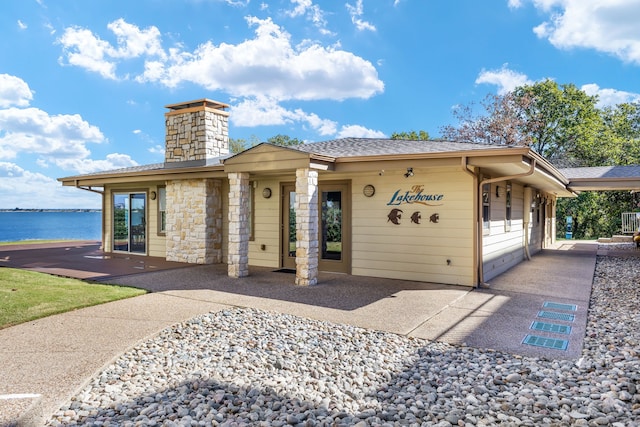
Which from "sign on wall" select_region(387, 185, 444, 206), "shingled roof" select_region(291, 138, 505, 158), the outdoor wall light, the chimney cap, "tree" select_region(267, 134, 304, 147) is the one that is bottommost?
"sign on wall" select_region(387, 185, 444, 206)

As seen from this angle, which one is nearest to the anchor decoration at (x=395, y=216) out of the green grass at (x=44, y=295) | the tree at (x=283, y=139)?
the green grass at (x=44, y=295)

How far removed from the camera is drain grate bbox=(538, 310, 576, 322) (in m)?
5.34

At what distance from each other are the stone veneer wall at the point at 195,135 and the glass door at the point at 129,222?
1.91 m

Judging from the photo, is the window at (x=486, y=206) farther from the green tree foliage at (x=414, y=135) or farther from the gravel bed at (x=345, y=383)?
the green tree foliage at (x=414, y=135)

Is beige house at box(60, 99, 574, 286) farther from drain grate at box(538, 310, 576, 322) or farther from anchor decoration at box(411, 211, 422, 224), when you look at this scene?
drain grate at box(538, 310, 576, 322)

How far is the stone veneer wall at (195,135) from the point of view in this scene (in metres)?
10.7

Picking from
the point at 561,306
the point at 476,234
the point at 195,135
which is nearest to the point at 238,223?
the point at 195,135

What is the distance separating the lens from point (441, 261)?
25.1 ft

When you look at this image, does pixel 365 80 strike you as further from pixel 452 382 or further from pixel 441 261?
pixel 452 382

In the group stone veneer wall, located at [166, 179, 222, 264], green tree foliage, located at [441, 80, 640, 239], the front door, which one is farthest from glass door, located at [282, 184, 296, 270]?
green tree foliage, located at [441, 80, 640, 239]

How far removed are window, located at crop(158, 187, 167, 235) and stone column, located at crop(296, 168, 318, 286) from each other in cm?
576

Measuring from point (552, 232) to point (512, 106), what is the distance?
1100 cm

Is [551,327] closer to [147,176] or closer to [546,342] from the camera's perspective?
[546,342]

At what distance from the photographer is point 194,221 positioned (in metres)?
10.4
